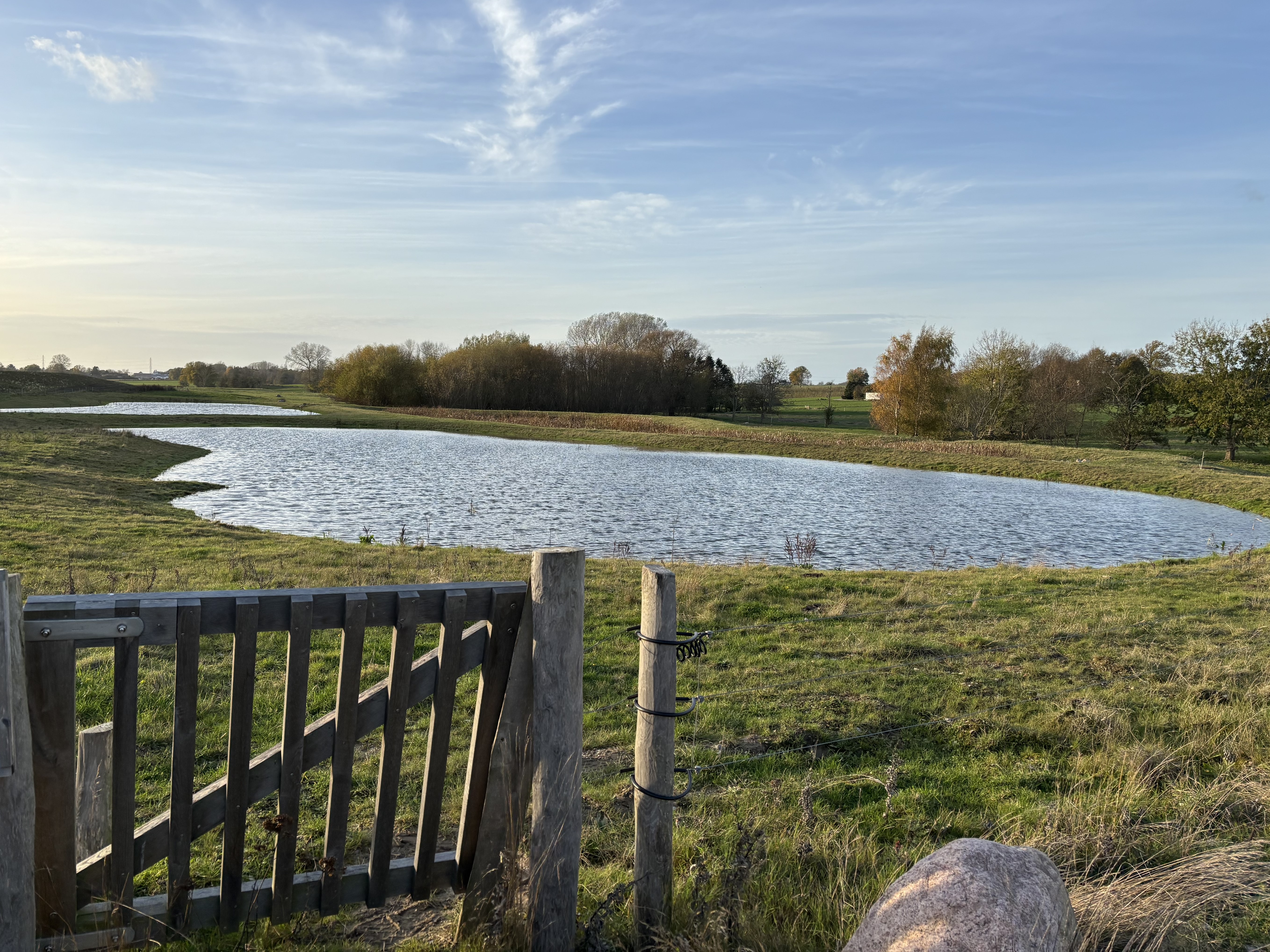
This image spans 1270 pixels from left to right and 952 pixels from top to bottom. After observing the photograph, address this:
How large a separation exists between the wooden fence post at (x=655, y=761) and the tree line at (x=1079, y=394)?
60.0m

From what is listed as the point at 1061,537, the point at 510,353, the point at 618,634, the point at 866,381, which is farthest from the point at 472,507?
the point at 866,381

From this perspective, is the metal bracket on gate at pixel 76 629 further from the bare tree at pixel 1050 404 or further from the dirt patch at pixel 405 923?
the bare tree at pixel 1050 404

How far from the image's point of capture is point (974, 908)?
3146 mm

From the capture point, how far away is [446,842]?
518 centimetres

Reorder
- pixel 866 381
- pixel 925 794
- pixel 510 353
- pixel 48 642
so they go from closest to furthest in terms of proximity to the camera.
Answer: pixel 48 642
pixel 925 794
pixel 510 353
pixel 866 381

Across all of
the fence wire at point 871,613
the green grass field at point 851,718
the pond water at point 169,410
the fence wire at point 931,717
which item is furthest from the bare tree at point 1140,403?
the pond water at point 169,410

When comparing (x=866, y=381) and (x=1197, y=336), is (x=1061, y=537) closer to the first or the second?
(x=1197, y=336)

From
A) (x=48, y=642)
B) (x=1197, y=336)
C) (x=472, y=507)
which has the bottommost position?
(x=472, y=507)

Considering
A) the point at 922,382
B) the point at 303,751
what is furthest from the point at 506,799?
the point at 922,382

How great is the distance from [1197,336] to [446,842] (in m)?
62.1

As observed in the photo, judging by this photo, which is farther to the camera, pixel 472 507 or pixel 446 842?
pixel 472 507

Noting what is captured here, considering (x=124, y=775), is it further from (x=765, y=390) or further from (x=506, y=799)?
(x=765, y=390)

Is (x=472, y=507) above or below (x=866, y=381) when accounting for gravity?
below

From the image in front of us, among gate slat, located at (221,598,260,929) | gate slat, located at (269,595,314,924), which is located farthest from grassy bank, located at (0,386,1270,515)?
gate slat, located at (221,598,260,929)
